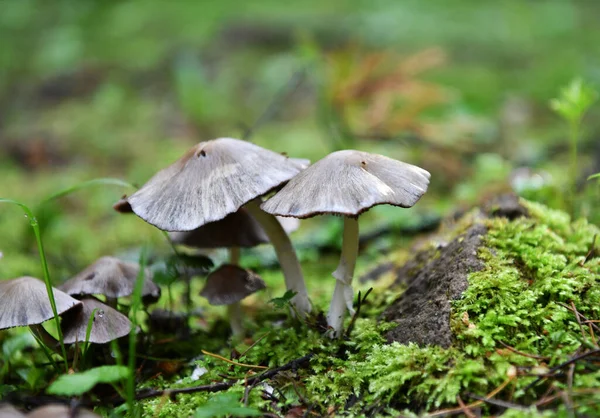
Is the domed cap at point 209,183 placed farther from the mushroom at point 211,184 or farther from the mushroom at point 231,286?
the mushroom at point 231,286

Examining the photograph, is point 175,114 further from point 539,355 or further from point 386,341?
point 539,355

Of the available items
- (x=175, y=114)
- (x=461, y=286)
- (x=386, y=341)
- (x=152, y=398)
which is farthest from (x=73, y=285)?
(x=175, y=114)

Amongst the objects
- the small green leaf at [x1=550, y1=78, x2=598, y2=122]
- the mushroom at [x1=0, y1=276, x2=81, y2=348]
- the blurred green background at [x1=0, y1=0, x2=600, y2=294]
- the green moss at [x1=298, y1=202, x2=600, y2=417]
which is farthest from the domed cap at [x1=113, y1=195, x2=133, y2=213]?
the small green leaf at [x1=550, y1=78, x2=598, y2=122]

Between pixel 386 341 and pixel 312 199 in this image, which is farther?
pixel 386 341

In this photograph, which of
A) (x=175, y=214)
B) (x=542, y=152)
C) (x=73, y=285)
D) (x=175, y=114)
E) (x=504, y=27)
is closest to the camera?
(x=175, y=214)

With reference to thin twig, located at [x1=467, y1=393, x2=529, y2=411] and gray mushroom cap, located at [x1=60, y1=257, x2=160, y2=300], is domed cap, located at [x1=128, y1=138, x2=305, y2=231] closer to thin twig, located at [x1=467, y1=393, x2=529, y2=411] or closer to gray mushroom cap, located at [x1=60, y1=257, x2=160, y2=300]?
gray mushroom cap, located at [x1=60, y1=257, x2=160, y2=300]

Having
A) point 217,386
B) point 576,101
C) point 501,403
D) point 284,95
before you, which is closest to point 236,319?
point 217,386
